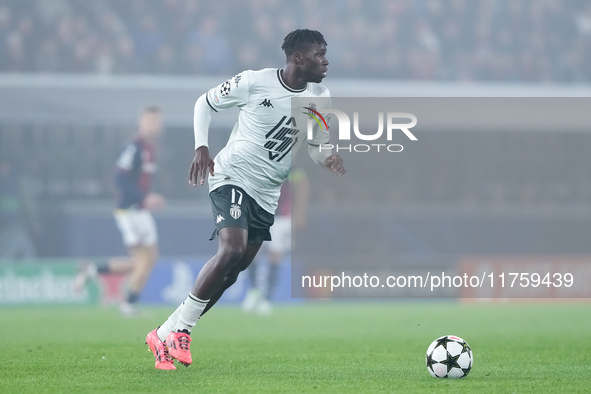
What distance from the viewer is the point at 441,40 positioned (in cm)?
2009

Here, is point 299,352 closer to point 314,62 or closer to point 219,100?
point 219,100

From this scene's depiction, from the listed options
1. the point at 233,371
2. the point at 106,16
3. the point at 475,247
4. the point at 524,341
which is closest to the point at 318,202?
the point at 475,247

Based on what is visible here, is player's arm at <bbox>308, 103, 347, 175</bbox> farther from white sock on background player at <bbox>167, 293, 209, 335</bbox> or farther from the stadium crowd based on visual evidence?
the stadium crowd

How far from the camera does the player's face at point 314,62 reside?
6133 mm

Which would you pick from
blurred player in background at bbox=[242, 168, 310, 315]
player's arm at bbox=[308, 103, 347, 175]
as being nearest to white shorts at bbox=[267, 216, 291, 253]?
blurred player in background at bbox=[242, 168, 310, 315]

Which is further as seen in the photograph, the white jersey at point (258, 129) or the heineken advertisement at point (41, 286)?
the heineken advertisement at point (41, 286)

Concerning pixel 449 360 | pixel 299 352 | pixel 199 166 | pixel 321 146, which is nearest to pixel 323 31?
pixel 299 352

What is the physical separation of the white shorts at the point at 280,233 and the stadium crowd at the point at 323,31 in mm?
4839

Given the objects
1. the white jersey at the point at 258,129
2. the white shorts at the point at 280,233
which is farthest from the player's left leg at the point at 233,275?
the white shorts at the point at 280,233

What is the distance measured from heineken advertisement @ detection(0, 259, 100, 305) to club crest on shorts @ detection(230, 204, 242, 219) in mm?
9318

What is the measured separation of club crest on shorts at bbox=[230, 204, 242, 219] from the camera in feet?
19.7

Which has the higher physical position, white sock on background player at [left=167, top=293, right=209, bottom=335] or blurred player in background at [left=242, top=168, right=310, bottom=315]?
blurred player in background at [left=242, top=168, right=310, bottom=315]

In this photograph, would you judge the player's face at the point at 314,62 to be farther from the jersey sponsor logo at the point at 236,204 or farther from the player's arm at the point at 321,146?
the jersey sponsor logo at the point at 236,204

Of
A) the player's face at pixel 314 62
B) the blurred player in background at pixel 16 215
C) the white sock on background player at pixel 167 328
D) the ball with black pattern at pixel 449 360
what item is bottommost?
the ball with black pattern at pixel 449 360
